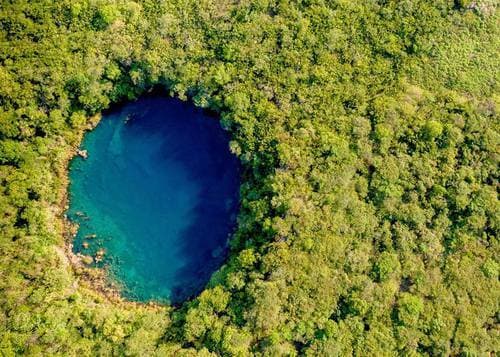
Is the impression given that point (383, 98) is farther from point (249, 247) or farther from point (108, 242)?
point (108, 242)

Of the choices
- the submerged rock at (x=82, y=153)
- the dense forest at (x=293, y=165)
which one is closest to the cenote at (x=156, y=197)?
the submerged rock at (x=82, y=153)

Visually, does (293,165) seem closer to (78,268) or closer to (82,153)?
(82,153)

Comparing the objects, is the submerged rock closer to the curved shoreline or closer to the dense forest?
the curved shoreline

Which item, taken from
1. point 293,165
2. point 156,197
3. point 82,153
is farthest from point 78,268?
point 293,165

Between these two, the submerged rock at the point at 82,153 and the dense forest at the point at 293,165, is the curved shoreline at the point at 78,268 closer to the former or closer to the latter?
the dense forest at the point at 293,165

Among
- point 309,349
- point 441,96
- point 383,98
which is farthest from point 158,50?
point 309,349

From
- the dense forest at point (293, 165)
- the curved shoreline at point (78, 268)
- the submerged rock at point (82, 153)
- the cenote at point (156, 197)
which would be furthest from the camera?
the submerged rock at point (82, 153)

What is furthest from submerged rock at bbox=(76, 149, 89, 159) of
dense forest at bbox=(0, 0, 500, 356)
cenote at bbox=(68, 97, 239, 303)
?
dense forest at bbox=(0, 0, 500, 356)

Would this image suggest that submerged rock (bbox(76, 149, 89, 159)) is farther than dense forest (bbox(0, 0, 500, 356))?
Yes

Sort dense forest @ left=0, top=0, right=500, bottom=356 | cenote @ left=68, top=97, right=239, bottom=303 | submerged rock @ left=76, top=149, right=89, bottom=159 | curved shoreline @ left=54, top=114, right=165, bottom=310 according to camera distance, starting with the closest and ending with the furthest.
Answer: dense forest @ left=0, top=0, right=500, bottom=356, curved shoreline @ left=54, top=114, right=165, bottom=310, cenote @ left=68, top=97, right=239, bottom=303, submerged rock @ left=76, top=149, right=89, bottom=159
